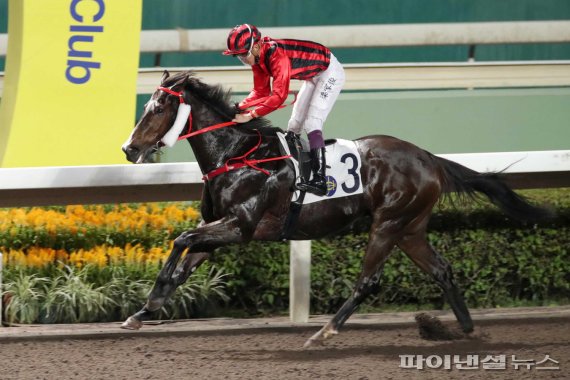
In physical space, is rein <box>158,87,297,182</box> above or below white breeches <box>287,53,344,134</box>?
below

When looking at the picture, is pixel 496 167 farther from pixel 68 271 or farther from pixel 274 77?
pixel 68 271

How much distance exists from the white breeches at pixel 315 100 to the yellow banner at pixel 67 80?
4.52 feet

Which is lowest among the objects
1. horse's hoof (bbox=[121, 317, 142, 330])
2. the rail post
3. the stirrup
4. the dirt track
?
the dirt track

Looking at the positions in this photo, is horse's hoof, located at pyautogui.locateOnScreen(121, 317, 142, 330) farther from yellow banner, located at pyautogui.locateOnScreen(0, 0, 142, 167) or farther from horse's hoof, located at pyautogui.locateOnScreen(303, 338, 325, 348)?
yellow banner, located at pyautogui.locateOnScreen(0, 0, 142, 167)

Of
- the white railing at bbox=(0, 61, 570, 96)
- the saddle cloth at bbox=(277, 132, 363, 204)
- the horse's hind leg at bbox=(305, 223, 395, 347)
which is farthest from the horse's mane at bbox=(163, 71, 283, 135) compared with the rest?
the white railing at bbox=(0, 61, 570, 96)

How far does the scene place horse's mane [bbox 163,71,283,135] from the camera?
580 cm

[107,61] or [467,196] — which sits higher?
[107,61]

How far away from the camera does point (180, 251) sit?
5.54 metres

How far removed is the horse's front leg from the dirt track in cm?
25

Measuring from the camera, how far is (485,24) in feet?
31.0

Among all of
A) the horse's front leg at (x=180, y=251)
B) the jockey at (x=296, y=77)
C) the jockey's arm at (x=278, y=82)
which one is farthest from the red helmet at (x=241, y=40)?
the horse's front leg at (x=180, y=251)

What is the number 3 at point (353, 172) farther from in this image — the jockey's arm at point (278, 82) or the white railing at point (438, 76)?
the white railing at point (438, 76)

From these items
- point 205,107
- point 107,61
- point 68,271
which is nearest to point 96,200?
point 68,271

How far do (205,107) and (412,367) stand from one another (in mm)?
1932
